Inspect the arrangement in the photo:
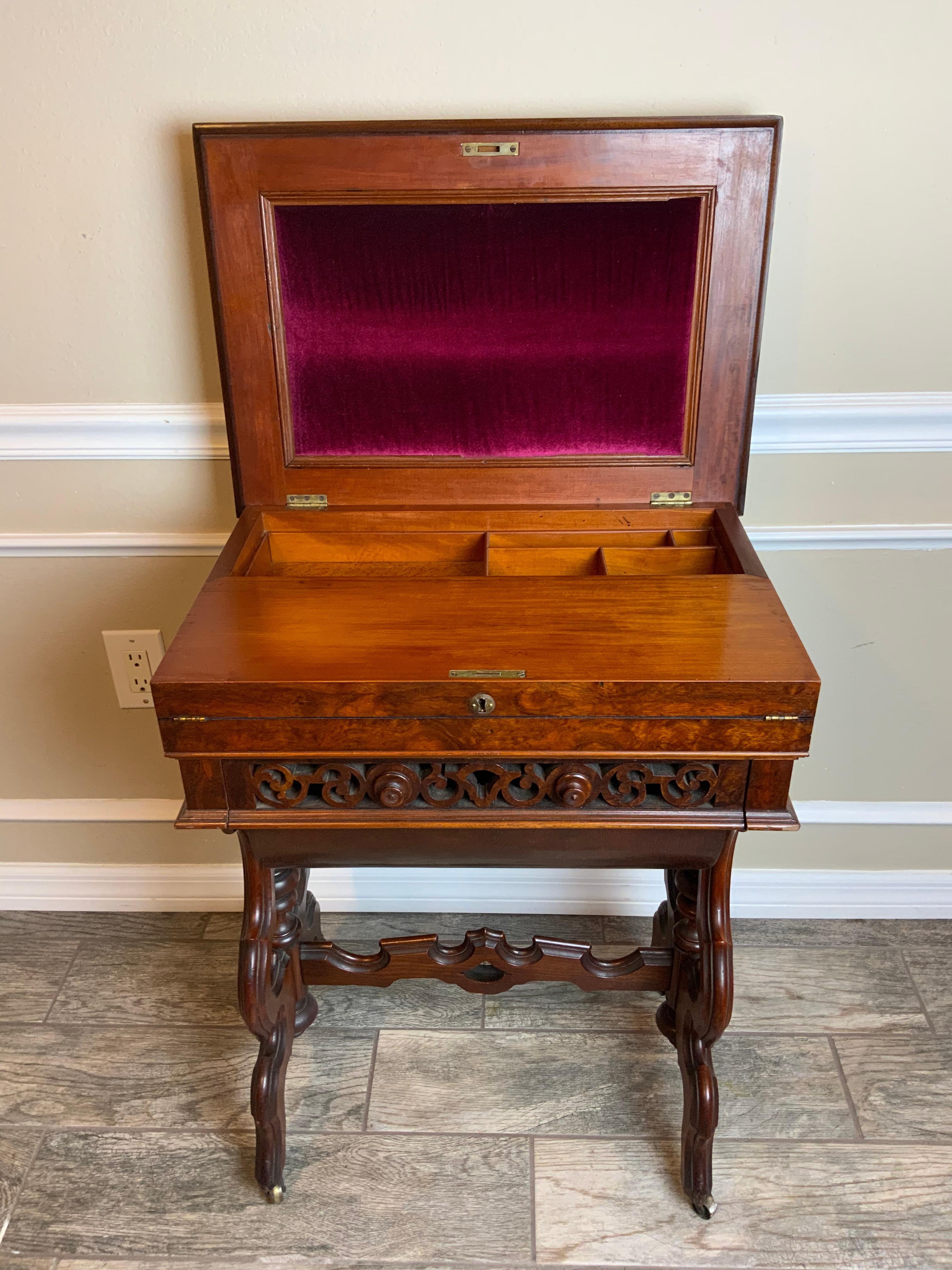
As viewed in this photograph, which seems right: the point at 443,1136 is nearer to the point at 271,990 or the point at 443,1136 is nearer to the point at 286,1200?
the point at 286,1200

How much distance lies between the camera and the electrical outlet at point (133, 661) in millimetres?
1639

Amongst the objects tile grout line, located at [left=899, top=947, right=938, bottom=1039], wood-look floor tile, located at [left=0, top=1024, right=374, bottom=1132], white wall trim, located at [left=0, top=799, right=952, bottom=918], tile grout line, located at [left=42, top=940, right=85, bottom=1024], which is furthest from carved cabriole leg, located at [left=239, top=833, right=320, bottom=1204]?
tile grout line, located at [left=899, top=947, right=938, bottom=1039]

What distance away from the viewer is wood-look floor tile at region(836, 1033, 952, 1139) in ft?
4.88

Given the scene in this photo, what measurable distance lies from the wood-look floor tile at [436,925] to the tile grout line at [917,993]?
52 centimetres

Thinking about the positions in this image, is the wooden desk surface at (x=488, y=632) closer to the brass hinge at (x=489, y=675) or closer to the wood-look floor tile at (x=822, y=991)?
the brass hinge at (x=489, y=675)

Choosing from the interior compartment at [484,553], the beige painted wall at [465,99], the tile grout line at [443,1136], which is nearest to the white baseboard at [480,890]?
the tile grout line at [443,1136]

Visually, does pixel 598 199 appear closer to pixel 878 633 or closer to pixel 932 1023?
pixel 878 633

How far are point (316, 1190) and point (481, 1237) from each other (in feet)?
0.79

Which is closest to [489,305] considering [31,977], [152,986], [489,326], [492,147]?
[489,326]

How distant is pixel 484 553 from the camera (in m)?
1.33

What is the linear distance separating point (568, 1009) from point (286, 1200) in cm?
52

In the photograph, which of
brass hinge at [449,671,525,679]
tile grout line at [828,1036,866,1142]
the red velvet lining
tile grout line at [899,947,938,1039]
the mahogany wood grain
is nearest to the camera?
brass hinge at [449,671,525,679]

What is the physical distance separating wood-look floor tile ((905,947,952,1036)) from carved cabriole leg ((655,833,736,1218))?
1.62 feet

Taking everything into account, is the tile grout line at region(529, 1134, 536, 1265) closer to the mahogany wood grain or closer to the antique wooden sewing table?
the antique wooden sewing table
